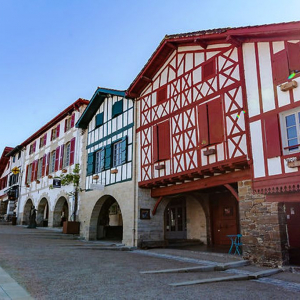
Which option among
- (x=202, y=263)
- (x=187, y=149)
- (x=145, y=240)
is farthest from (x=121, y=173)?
(x=202, y=263)

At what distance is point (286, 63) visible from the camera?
7582 millimetres

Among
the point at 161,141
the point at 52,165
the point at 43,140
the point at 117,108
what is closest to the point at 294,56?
the point at 161,141

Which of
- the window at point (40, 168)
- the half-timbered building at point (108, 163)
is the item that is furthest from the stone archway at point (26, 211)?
the half-timbered building at point (108, 163)

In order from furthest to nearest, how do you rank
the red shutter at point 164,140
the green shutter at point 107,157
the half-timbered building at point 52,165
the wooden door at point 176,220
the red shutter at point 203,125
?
the half-timbered building at point 52,165, the wooden door at point 176,220, the green shutter at point 107,157, the red shutter at point 164,140, the red shutter at point 203,125

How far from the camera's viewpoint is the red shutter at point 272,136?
7410mm

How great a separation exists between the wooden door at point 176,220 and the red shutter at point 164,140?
4.02 m

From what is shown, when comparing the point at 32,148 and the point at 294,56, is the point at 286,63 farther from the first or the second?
the point at 32,148

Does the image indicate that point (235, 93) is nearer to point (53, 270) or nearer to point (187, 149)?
point (187, 149)

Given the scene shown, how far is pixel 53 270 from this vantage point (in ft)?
21.6

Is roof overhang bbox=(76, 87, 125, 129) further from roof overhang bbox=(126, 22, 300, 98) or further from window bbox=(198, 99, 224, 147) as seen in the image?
window bbox=(198, 99, 224, 147)

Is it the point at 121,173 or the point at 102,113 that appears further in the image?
the point at 102,113

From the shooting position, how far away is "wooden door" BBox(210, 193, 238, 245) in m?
12.3

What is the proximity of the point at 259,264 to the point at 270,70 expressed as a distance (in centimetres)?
484

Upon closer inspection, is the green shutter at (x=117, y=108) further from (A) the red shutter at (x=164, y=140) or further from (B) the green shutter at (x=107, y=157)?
(A) the red shutter at (x=164, y=140)
